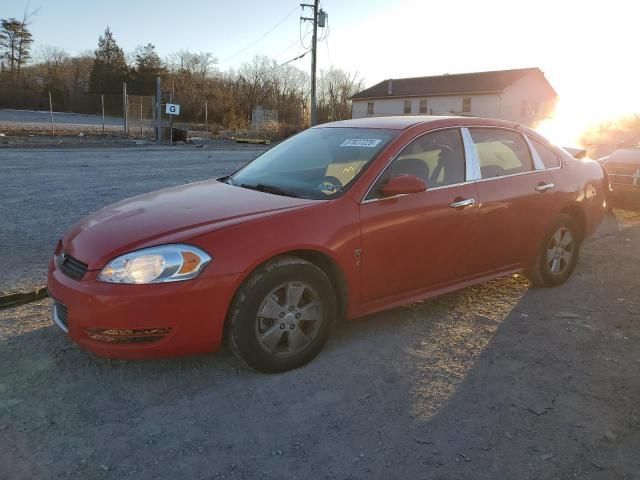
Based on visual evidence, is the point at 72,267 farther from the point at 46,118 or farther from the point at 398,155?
the point at 46,118

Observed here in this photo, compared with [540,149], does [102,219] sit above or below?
below

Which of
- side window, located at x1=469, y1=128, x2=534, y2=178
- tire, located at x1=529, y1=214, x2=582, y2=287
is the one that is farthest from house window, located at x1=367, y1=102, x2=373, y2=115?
side window, located at x1=469, y1=128, x2=534, y2=178

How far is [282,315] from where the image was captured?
10.6 feet

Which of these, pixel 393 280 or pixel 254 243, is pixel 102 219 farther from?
pixel 393 280

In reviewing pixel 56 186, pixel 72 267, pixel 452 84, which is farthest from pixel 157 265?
pixel 452 84

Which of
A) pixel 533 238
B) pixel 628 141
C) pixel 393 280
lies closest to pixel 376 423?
Result: pixel 393 280

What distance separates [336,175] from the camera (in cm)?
381

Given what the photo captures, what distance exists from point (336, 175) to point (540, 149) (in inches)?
88.5

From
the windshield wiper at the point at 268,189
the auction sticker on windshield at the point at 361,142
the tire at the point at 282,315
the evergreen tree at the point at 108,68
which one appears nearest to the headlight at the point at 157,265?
the tire at the point at 282,315

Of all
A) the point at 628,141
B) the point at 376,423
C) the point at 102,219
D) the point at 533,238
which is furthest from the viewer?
the point at 628,141

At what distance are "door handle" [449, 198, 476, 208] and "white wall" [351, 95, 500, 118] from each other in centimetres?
4064

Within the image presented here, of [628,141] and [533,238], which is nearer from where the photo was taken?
[533,238]

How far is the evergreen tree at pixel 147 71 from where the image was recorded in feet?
214

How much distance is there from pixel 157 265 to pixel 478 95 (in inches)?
1964
